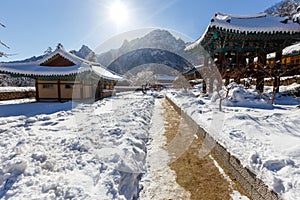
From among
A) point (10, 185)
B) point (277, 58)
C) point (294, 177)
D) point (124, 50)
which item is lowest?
point (10, 185)

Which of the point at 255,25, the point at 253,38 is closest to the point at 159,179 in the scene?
the point at 255,25

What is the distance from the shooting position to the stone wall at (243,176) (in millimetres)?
2438

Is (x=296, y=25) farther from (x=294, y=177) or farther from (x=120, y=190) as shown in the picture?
(x=120, y=190)

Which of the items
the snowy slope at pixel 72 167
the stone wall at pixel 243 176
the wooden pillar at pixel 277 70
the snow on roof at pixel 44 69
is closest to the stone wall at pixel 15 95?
the snow on roof at pixel 44 69

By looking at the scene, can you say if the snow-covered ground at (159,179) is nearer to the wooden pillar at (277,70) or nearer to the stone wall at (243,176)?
the stone wall at (243,176)

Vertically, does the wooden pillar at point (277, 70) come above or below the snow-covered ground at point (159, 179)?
above

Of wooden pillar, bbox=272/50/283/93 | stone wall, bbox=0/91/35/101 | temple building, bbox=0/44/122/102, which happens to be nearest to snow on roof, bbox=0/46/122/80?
temple building, bbox=0/44/122/102

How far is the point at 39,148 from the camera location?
4.09 metres

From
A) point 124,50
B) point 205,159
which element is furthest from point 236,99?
point 124,50

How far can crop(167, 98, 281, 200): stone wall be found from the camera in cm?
244

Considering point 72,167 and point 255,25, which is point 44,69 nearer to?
point 72,167

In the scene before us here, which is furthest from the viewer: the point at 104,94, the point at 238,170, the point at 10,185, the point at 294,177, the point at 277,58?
the point at 104,94

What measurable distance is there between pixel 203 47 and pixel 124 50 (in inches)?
2851

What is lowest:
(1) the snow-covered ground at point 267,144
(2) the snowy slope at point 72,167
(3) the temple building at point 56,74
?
(2) the snowy slope at point 72,167
